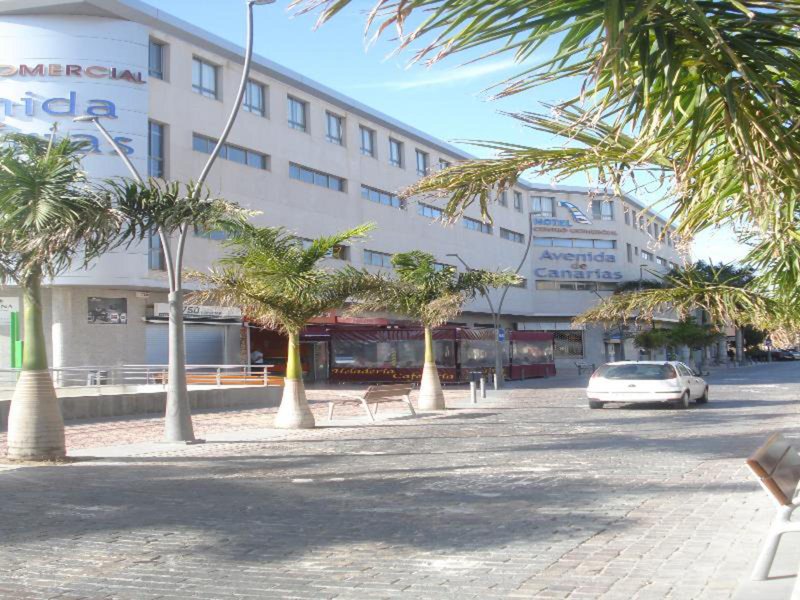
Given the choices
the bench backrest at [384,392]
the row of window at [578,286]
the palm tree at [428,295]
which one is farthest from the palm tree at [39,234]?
the row of window at [578,286]

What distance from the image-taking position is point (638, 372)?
24.2 meters

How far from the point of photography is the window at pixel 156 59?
37.6 m

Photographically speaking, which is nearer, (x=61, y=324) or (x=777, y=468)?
(x=777, y=468)

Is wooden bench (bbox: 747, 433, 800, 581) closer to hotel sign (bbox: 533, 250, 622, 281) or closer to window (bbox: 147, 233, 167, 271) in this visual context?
window (bbox: 147, 233, 167, 271)

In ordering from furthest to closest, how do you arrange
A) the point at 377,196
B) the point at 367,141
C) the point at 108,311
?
the point at 377,196 < the point at 367,141 < the point at 108,311

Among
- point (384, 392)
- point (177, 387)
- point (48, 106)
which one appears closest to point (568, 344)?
point (48, 106)

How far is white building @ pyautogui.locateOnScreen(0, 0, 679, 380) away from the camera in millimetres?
35094

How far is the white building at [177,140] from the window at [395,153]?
→ 0.09 m

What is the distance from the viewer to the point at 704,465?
38.7ft

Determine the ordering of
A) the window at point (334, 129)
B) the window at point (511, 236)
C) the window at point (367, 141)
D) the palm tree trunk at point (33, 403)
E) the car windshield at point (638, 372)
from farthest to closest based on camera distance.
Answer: the window at point (511, 236) → the window at point (367, 141) → the window at point (334, 129) → the car windshield at point (638, 372) → the palm tree trunk at point (33, 403)

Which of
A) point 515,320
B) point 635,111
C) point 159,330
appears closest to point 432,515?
point 635,111

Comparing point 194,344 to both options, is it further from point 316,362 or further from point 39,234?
point 39,234

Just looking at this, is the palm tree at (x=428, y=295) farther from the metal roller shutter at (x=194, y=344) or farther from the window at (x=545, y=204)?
the window at (x=545, y=204)

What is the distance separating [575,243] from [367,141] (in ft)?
92.3
